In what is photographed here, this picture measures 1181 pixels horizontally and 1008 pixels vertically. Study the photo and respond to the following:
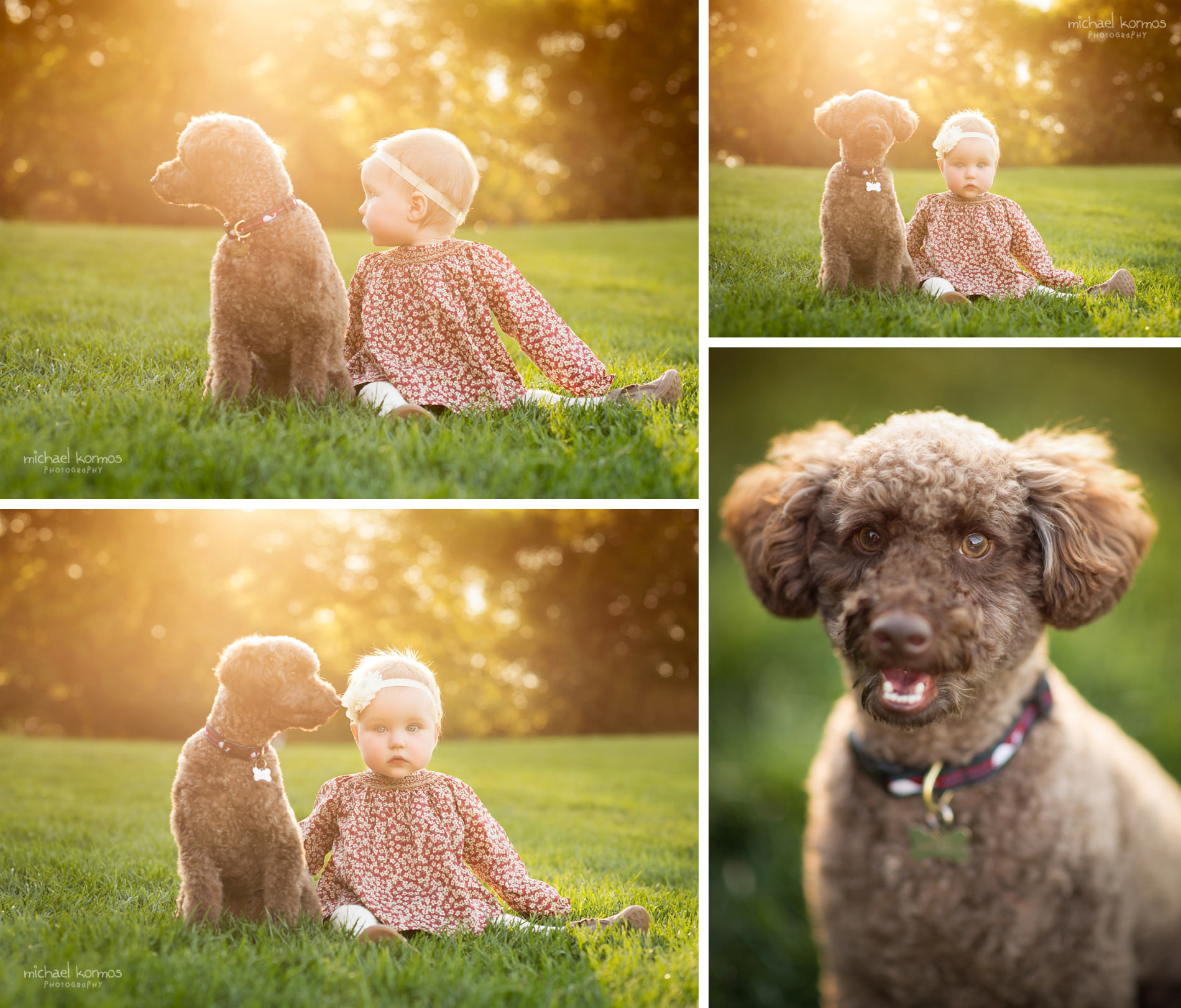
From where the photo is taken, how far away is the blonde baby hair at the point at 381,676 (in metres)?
2.15

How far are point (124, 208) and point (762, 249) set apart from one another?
189cm

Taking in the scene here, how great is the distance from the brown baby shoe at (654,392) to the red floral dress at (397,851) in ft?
3.60

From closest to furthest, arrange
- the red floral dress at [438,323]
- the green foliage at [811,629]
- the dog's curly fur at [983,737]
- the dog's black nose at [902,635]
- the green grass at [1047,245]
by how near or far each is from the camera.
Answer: the dog's black nose at [902,635], the dog's curly fur at [983,737], the red floral dress at [438,323], the green grass at [1047,245], the green foliage at [811,629]

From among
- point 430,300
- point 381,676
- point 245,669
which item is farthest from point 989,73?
point 245,669

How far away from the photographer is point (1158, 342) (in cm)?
246

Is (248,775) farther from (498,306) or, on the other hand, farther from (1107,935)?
(1107,935)

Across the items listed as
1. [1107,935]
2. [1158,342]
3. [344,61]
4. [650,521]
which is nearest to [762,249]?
[650,521]

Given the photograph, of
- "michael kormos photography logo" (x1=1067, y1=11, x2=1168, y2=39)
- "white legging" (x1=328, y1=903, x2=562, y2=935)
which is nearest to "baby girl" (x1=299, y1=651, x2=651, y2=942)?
"white legging" (x1=328, y1=903, x2=562, y2=935)

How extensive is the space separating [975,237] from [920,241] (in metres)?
0.15

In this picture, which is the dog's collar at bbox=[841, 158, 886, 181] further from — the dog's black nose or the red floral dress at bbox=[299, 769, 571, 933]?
the red floral dress at bbox=[299, 769, 571, 933]

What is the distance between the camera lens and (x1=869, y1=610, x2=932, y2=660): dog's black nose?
1.64m

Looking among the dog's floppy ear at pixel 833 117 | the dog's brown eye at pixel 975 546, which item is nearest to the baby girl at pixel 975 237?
the dog's floppy ear at pixel 833 117

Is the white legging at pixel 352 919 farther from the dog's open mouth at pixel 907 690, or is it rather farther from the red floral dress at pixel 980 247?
the red floral dress at pixel 980 247

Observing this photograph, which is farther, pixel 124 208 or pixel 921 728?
pixel 124 208
